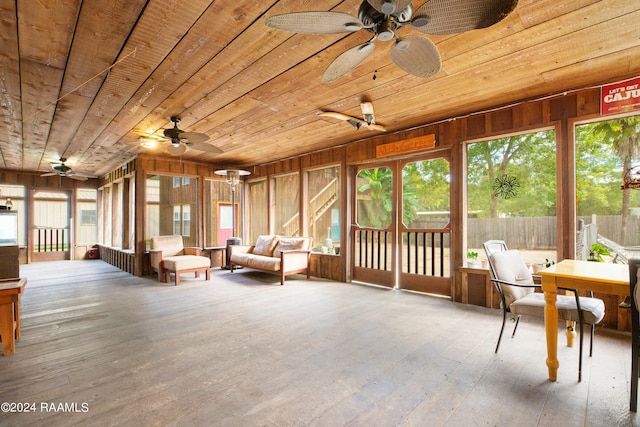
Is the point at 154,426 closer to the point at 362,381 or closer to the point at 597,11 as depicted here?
the point at 362,381

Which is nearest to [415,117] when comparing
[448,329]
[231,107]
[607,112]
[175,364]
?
[607,112]

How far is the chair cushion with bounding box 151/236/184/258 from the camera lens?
594cm

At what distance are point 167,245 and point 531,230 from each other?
6.21 m

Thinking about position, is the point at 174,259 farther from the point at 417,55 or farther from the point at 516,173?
the point at 516,173

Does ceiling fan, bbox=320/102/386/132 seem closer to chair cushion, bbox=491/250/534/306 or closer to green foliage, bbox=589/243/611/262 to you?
chair cushion, bbox=491/250/534/306

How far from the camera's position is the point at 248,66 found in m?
2.72

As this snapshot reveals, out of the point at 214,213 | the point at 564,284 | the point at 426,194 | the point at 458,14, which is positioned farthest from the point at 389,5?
the point at 214,213

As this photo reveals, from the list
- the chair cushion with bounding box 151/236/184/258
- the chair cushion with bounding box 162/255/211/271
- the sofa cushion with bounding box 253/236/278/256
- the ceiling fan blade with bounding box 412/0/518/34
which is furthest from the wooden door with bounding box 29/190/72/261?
the ceiling fan blade with bounding box 412/0/518/34

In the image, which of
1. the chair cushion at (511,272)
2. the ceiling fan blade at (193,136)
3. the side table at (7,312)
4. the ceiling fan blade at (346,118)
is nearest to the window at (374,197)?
the ceiling fan blade at (346,118)

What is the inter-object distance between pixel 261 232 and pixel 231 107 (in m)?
4.40

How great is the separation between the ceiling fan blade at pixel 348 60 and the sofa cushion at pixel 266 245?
176 inches

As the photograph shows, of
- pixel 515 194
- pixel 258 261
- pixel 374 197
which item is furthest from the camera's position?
pixel 258 261

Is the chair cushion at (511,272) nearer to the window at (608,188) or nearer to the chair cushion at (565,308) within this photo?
the chair cushion at (565,308)

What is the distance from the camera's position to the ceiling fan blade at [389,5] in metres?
1.48
